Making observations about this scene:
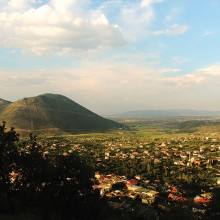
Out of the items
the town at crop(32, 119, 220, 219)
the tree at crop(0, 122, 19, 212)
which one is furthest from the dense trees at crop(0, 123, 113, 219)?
the town at crop(32, 119, 220, 219)

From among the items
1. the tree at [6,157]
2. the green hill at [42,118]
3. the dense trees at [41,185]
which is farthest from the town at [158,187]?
the green hill at [42,118]

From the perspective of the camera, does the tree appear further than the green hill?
No

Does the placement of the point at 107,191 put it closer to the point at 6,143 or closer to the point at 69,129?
the point at 6,143

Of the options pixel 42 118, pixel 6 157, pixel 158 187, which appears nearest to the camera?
pixel 6 157

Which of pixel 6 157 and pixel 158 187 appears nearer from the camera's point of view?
pixel 6 157

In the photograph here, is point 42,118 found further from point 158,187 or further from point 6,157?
point 6,157

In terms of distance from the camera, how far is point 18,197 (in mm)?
16141

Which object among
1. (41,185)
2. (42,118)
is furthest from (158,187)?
(42,118)

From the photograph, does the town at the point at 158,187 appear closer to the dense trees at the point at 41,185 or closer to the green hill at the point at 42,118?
the dense trees at the point at 41,185

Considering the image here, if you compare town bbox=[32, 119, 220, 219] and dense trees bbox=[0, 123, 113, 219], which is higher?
dense trees bbox=[0, 123, 113, 219]

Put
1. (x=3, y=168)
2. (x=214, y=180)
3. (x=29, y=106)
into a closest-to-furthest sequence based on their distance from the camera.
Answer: (x=3, y=168)
(x=214, y=180)
(x=29, y=106)

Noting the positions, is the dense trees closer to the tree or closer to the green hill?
the tree

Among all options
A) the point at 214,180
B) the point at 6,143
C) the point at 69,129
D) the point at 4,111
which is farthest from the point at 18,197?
the point at 4,111

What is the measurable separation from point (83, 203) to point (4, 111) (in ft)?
603
